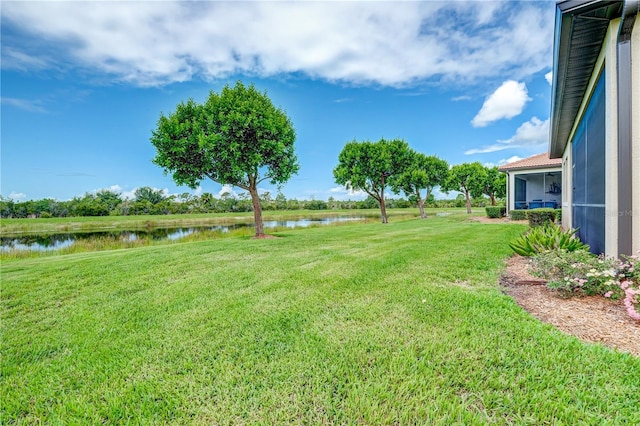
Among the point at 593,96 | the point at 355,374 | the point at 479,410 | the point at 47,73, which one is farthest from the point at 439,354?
the point at 47,73

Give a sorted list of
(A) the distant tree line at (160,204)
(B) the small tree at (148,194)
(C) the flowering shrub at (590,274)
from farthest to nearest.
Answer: (B) the small tree at (148,194)
(A) the distant tree line at (160,204)
(C) the flowering shrub at (590,274)

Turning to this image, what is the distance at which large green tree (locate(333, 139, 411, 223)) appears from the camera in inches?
856

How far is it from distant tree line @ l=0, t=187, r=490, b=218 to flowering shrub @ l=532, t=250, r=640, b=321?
3138 cm

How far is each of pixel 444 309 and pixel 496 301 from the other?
29.4 inches

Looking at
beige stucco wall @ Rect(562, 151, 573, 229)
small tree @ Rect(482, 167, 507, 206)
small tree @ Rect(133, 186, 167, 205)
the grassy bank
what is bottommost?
the grassy bank

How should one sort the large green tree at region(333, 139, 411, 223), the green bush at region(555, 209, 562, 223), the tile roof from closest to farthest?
the green bush at region(555, 209, 562, 223) → the tile roof → the large green tree at region(333, 139, 411, 223)

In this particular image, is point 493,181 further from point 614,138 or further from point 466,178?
point 614,138

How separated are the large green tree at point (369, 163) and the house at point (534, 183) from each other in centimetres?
745

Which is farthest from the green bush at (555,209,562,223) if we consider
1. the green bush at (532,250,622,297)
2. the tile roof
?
the green bush at (532,250,622,297)

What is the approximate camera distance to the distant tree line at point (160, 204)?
4525 cm

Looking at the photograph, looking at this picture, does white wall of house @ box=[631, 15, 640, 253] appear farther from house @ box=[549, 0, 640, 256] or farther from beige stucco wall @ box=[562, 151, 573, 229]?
beige stucco wall @ box=[562, 151, 573, 229]

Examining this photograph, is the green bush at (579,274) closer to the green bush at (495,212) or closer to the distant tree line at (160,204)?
the green bush at (495,212)

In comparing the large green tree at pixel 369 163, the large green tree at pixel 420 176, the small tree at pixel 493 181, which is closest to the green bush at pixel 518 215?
the large green tree at pixel 369 163

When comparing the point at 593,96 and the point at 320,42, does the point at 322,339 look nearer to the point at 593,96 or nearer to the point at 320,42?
the point at 593,96
